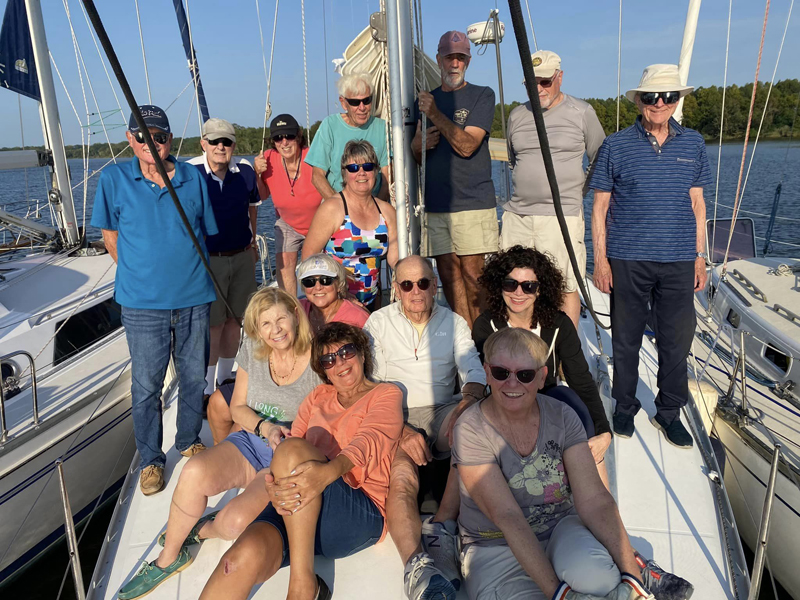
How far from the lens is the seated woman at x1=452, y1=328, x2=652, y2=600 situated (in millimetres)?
1999

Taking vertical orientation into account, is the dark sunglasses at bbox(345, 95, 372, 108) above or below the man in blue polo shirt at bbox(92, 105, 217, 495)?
above

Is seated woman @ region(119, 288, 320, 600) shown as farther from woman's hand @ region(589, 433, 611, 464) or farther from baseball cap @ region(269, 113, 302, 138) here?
baseball cap @ region(269, 113, 302, 138)

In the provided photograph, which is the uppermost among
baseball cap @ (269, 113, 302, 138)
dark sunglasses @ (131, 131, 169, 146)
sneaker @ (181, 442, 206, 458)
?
baseball cap @ (269, 113, 302, 138)

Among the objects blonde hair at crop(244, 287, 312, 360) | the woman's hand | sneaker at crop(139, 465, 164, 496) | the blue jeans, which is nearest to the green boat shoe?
sneaker at crop(139, 465, 164, 496)

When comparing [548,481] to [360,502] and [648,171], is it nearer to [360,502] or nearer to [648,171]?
[360,502]

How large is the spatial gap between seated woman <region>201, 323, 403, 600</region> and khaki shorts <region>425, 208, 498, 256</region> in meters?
1.50

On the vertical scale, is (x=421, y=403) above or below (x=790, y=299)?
above

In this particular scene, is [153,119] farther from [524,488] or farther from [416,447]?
[524,488]

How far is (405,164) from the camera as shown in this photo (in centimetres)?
317

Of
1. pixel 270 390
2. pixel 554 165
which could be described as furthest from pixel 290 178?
pixel 270 390

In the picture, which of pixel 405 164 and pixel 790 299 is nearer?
pixel 405 164

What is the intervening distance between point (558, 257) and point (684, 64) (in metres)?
2.53

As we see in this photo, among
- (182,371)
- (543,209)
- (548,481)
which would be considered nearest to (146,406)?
(182,371)

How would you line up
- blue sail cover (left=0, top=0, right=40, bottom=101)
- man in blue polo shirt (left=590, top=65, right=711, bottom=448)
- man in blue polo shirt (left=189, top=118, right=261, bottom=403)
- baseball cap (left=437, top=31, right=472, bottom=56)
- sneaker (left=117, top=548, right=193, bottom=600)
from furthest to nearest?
blue sail cover (left=0, top=0, right=40, bottom=101)
man in blue polo shirt (left=189, top=118, right=261, bottom=403)
baseball cap (left=437, top=31, right=472, bottom=56)
man in blue polo shirt (left=590, top=65, right=711, bottom=448)
sneaker (left=117, top=548, right=193, bottom=600)
